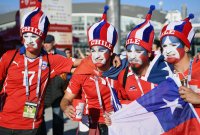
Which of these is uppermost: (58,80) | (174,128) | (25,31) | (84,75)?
→ (25,31)

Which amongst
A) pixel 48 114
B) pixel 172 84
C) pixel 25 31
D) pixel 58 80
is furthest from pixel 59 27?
pixel 172 84

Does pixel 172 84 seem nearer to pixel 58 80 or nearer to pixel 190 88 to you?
pixel 190 88

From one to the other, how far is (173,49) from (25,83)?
1853mm

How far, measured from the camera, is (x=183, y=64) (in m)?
4.03

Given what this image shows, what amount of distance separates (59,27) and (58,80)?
3.62 m

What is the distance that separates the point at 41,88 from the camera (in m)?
4.94

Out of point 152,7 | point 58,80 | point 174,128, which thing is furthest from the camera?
point 58,80

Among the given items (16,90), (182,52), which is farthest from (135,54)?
(16,90)

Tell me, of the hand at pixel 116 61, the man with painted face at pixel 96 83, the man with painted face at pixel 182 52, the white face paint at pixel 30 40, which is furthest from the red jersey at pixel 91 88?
the man with painted face at pixel 182 52

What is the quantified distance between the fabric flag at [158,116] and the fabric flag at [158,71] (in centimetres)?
26

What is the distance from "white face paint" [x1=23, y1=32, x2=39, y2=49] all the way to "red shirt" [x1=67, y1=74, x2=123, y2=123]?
67 cm

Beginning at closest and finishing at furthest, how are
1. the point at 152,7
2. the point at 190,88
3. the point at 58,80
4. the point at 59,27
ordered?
the point at 190,88
the point at 152,7
the point at 58,80
the point at 59,27

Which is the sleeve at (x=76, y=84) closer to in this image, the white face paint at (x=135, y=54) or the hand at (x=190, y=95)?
the white face paint at (x=135, y=54)

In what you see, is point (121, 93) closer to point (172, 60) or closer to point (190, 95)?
point (172, 60)
